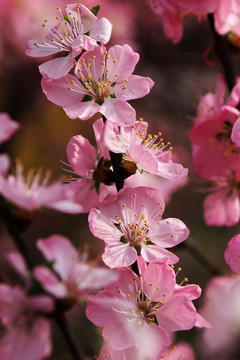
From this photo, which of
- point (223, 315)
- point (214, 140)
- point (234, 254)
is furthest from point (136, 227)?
point (214, 140)

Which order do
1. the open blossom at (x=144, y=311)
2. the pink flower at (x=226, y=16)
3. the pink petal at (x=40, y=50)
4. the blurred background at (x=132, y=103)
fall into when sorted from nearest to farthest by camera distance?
the open blossom at (x=144, y=311)
the pink petal at (x=40, y=50)
the pink flower at (x=226, y=16)
the blurred background at (x=132, y=103)

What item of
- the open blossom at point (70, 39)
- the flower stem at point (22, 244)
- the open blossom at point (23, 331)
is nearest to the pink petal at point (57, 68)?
the open blossom at point (70, 39)

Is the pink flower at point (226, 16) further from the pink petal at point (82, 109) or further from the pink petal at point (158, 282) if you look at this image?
the pink petal at point (158, 282)

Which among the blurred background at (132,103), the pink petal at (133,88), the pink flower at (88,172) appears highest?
the pink petal at (133,88)

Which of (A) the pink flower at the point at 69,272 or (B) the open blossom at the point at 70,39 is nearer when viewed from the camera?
(A) the pink flower at the point at 69,272

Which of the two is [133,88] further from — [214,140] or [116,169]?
[214,140]
